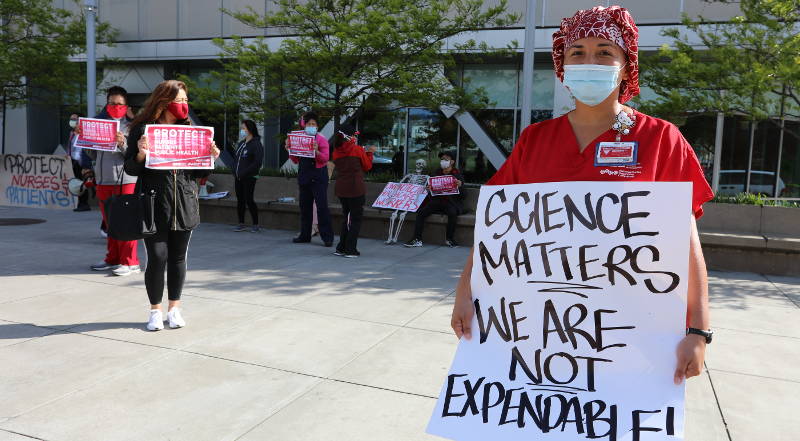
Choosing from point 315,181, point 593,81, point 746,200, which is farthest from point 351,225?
point 593,81

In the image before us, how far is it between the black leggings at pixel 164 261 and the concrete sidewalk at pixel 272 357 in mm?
328

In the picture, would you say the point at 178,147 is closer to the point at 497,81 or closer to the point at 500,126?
the point at 500,126

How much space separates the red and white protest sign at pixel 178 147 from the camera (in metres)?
4.89

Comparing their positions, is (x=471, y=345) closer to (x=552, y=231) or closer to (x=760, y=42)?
(x=552, y=231)

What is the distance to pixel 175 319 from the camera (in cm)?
514

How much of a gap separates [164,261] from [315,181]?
15.8 ft

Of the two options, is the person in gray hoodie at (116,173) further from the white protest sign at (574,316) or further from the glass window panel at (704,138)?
the glass window panel at (704,138)

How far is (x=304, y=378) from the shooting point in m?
4.11

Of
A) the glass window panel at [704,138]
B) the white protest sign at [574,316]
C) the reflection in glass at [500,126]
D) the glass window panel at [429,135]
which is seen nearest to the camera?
the white protest sign at [574,316]

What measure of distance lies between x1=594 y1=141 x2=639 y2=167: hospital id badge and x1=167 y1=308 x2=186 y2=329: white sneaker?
4.04 metres

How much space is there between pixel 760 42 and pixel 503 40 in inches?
296

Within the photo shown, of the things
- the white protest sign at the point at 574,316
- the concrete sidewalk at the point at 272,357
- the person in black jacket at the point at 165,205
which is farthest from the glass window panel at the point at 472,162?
the white protest sign at the point at 574,316

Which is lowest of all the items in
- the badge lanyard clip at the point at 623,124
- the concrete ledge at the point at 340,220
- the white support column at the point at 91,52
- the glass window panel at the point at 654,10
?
the concrete ledge at the point at 340,220

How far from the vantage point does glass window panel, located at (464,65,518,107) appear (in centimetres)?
1711
